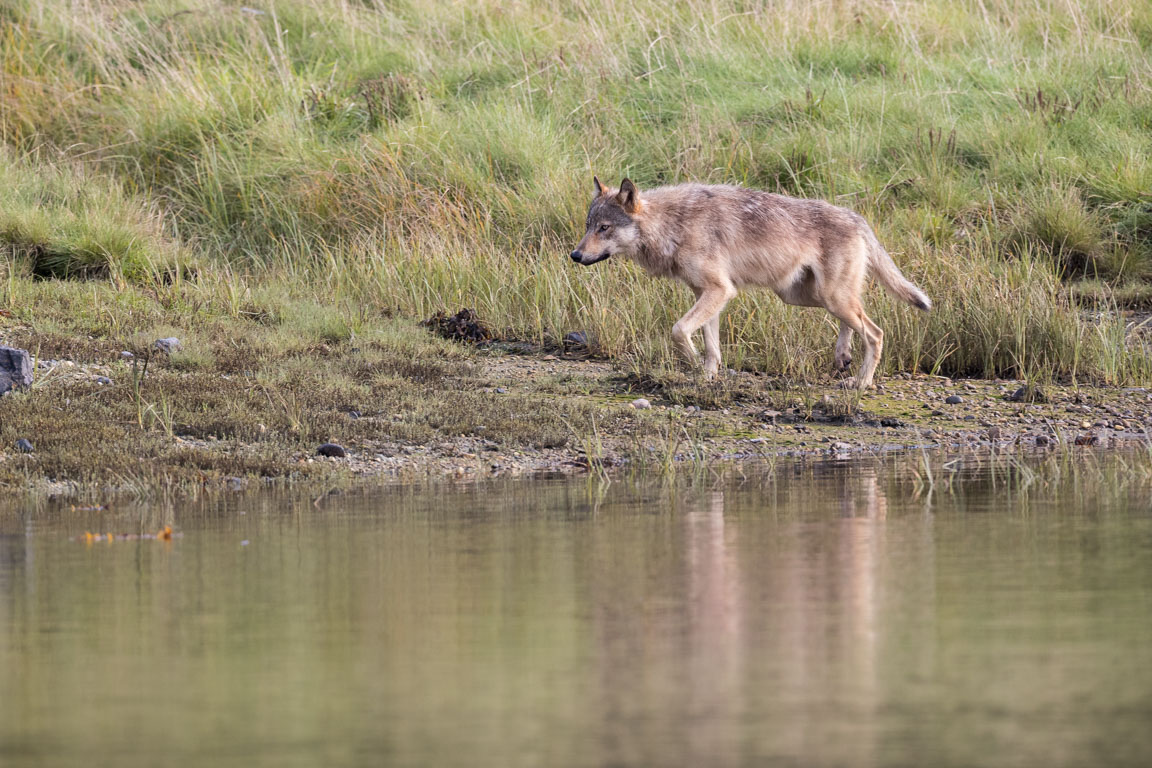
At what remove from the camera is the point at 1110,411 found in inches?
440

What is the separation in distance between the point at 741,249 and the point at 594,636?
7812 mm

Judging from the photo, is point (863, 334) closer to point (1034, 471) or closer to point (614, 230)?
point (614, 230)

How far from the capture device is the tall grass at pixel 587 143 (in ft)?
43.3

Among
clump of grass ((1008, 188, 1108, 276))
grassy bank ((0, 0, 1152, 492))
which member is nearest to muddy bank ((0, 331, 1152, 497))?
grassy bank ((0, 0, 1152, 492))

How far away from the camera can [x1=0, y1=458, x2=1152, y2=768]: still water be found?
11.0 ft

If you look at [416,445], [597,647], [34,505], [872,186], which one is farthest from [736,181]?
[597,647]

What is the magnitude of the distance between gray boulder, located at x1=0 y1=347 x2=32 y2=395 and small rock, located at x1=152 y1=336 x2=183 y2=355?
4.80 feet

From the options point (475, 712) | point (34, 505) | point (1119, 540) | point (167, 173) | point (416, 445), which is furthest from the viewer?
point (167, 173)

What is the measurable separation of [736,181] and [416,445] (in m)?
7.88

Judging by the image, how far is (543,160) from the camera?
651 inches

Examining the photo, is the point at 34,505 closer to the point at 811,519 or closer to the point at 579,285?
the point at 811,519

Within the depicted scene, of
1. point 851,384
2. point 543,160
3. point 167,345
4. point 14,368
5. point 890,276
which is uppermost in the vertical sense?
point 543,160

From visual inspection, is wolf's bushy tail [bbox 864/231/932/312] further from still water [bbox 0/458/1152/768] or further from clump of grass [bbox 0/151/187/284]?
clump of grass [bbox 0/151/187/284]

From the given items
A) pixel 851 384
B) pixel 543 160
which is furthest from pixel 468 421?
pixel 543 160
